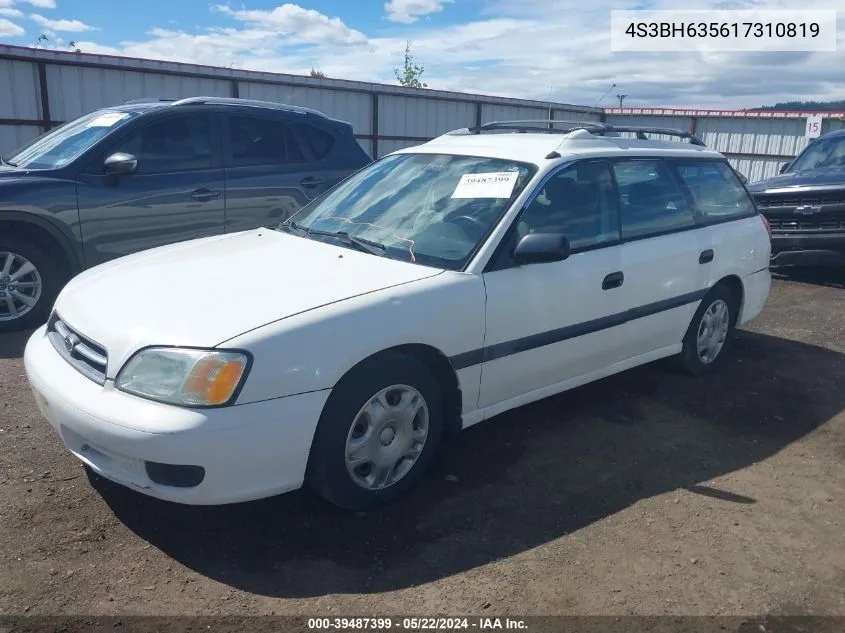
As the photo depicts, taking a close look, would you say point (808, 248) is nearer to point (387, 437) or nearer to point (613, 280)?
point (613, 280)

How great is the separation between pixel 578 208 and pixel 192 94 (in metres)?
9.75

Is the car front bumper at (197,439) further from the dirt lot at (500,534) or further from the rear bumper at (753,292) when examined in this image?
the rear bumper at (753,292)

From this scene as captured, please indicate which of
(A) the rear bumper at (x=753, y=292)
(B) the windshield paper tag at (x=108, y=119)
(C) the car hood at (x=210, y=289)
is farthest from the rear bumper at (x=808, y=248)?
(B) the windshield paper tag at (x=108, y=119)

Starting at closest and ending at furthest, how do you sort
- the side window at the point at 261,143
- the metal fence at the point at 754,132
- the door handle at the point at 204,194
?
the door handle at the point at 204,194
the side window at the point at 261,143
the metal fence at the point at 754,132

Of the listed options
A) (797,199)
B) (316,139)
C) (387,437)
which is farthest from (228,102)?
(797,199)

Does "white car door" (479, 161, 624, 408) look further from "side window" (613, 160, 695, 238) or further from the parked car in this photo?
the parked car

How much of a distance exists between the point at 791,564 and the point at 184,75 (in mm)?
11418

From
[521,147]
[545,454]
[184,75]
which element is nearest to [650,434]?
[545,454]

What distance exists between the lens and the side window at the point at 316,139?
712 cm

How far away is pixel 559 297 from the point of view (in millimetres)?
3902

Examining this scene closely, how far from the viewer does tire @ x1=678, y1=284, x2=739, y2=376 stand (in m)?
5.12

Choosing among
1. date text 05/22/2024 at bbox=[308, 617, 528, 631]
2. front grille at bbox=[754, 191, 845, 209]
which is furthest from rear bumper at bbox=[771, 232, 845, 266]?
date text 05/22/2024 at bbox=[308, 617, 528, 631]

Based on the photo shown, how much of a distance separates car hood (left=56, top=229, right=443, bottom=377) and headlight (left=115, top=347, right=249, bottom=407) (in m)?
0.06

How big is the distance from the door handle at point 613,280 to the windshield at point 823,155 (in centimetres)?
683
